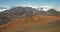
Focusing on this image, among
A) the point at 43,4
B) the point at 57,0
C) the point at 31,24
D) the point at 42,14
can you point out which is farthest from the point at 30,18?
the point at 57,0

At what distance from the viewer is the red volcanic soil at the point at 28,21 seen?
69.5 inches

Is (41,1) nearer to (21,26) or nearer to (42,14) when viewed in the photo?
(42,14)

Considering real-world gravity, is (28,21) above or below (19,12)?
below

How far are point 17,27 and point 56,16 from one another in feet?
2.18

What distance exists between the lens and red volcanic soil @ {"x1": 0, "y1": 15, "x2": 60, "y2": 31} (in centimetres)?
176

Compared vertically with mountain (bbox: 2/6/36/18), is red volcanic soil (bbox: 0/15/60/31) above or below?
below

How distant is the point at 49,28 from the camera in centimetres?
176

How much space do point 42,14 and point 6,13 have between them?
61cm

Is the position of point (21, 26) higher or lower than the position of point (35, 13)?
lower

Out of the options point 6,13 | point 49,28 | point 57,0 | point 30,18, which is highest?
point 57,0

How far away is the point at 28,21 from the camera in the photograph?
70.0 inches

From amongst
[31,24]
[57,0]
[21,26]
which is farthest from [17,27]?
[57,0]

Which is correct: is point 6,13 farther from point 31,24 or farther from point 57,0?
point 57,0

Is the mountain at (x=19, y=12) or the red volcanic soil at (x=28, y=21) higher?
the mountain at (x=19, y=12)
